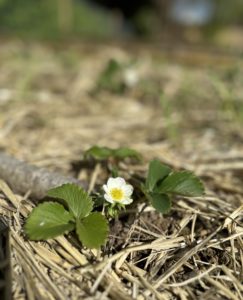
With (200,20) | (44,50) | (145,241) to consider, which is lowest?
(200,20)

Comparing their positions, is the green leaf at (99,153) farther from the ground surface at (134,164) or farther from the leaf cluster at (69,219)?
the leaf cluster at (69,219)

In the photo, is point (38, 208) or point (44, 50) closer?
point (38, 208)

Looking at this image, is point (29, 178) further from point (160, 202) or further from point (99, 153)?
point (160, 202)

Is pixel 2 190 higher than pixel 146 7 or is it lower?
higher

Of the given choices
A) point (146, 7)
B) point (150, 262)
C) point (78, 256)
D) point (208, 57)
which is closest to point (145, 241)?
point (150, 262)

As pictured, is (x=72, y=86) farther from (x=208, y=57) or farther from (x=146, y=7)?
(x=146, y=7)

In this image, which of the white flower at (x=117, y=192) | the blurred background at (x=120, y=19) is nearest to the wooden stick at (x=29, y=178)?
the white flower at (x=117, y=192)
